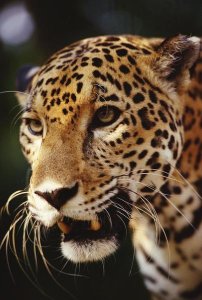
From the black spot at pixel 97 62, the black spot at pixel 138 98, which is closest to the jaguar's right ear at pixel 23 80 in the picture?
the black spot at pixel 97 62

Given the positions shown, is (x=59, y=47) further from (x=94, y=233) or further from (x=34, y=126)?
(x=94, y=233)

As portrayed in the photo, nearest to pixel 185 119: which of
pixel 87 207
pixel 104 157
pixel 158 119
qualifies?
pixel 158 119

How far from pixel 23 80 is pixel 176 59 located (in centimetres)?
54

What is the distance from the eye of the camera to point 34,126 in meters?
1.65

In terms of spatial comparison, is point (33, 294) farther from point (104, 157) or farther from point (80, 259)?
point (104, 157)

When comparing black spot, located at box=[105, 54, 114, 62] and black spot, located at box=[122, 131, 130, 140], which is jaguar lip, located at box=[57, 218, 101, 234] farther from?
black spot, located at box=[105, 54, 114, 62]

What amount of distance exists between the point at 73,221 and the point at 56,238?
131 mm

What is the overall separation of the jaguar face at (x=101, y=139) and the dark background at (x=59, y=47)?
0.16 m

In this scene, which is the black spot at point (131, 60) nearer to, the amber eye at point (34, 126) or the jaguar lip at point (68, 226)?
the amber eye at point (34, 126)

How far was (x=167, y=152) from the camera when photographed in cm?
156

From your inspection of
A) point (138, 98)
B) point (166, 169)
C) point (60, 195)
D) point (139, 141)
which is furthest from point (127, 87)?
point (60, 195)

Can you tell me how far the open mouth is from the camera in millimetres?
1531

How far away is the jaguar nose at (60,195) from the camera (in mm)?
1406

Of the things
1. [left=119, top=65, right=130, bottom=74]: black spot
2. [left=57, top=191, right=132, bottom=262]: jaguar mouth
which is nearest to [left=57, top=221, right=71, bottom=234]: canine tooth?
[left=57, top=191, right=132, bottom=262]: jaguar mouth
